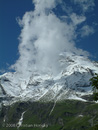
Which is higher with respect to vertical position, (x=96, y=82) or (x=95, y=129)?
(x=96, y=82)

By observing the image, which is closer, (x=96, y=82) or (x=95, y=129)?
(x=96, y=82)

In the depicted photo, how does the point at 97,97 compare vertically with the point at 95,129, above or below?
above

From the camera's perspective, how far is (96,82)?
35.4 m

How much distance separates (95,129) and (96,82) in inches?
368

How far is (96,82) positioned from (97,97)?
328 centimetres

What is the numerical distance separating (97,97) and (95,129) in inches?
245

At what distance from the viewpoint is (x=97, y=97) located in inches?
1451

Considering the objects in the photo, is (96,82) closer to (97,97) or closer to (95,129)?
A: (97,97)

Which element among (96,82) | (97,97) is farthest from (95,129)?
(96,82)

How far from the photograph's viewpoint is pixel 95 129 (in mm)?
37688
